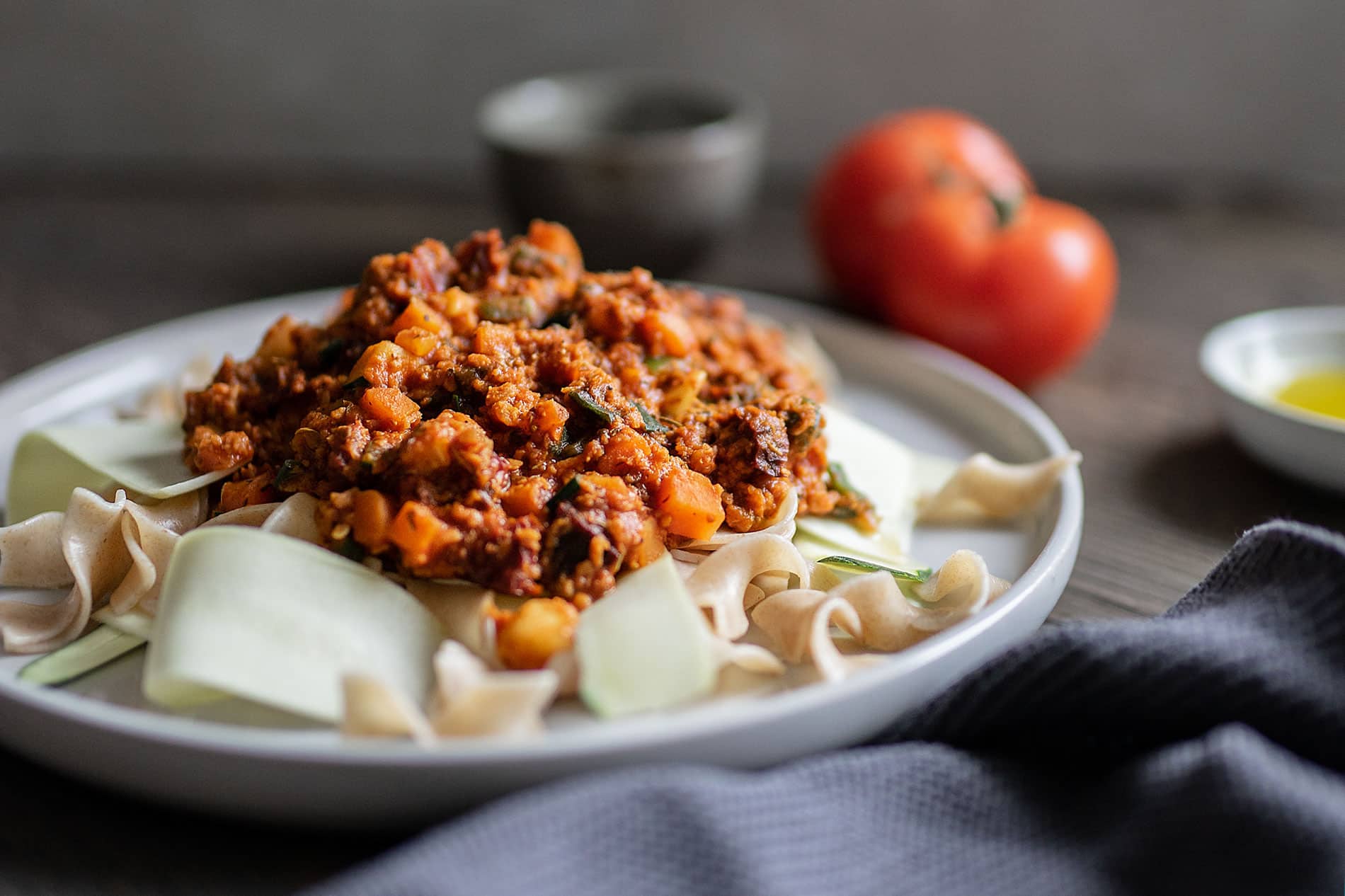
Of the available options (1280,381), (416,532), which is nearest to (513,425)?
(416,532)

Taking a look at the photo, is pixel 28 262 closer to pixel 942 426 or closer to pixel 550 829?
pixel 942 426

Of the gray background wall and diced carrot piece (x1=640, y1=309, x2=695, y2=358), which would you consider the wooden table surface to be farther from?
diced carrot piece (x1=640, y1=309, x2=695, y2=358)

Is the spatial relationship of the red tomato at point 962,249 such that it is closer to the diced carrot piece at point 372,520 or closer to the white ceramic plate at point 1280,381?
the white ceramic plate at point 1280,381

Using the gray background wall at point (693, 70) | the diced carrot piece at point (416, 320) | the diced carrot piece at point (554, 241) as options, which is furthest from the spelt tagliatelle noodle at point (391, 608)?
the gray background wall at point (693, 70)

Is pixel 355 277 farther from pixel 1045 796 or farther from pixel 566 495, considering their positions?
pixel 1045 796

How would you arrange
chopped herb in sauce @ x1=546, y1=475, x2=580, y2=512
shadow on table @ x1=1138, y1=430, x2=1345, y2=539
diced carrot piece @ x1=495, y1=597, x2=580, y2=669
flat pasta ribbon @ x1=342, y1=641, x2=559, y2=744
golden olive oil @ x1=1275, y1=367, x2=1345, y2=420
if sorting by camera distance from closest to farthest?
flat pasta ribbon @ x1=342, y1=641, x2=559, y2=744 < diced carrot piece @ x1=495, y1=597, x2=580, y2=669 < chopped herb in sauce @ x1=546, y1=475, x2=580, y2=512 < shadow on table @ x1=1138, y1=430, x2=1345, y2=539 < golden olive oil @ x1=1275, y1=367, x2=1345, y2=420

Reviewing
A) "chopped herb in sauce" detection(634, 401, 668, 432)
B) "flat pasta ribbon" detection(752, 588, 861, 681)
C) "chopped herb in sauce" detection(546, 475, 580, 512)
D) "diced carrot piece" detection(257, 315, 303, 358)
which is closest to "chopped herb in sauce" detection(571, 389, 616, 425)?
"chopped herb in sauce" detection(634, 401, 668, 432)

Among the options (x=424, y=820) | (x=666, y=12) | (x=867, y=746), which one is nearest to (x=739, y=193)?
(x=666, y=12)
